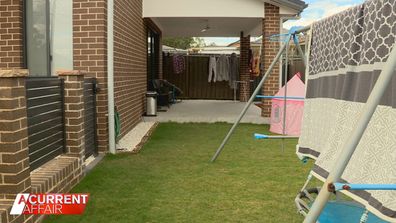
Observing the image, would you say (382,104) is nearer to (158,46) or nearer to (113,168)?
(113,168)

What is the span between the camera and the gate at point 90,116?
18.3 ft

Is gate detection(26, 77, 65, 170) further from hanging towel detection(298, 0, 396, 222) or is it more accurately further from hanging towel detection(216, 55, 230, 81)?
hanging towel detection(216, 55, 230, 81)

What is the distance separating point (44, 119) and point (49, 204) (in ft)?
3.02

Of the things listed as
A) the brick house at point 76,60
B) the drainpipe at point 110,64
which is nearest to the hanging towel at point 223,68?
the brick house at point 76,60

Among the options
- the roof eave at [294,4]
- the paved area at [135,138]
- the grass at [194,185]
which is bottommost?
the grass at [194,185]

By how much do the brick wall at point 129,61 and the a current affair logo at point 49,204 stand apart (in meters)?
3.41

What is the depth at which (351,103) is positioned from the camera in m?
2.83

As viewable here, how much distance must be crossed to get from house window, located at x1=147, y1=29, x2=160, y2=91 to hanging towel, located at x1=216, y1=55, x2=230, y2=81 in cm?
356

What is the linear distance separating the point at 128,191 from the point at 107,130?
207cm

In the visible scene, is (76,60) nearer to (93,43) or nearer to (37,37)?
(93,43)

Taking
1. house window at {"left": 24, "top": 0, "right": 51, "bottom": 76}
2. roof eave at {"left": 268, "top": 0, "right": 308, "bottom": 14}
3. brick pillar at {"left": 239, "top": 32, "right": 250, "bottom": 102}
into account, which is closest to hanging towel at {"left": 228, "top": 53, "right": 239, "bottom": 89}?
brick pillar at {"left": 239, "top": 32, "right": 250, "bottom": 102}

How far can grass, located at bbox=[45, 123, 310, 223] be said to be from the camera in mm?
3852

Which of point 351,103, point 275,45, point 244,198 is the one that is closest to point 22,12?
point 244,198

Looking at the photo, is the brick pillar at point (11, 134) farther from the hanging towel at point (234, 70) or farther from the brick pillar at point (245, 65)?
the hanging towel at point (234, 70)
